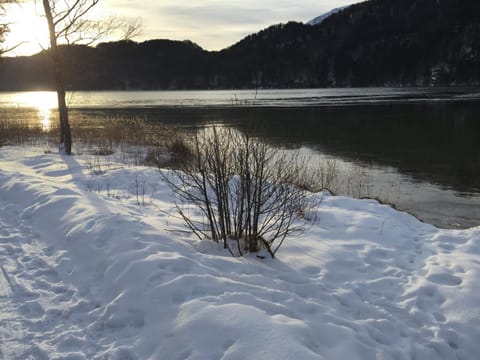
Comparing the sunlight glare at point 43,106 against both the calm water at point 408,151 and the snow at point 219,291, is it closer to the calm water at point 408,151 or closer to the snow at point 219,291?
the calm water at point 408,151

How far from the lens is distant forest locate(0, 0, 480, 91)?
12975 cm

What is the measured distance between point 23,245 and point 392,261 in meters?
5.40

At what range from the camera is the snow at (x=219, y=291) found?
363 centimetres

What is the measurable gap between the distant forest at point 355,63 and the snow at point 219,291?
12193cm

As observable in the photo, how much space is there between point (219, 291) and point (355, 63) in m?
167

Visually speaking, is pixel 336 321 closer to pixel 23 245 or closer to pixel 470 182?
pixel 23 245

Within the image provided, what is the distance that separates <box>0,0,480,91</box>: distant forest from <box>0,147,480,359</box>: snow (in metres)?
122

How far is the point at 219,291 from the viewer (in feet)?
14.3

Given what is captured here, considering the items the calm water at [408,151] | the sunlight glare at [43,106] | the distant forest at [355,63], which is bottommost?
the calm water at [408,151]

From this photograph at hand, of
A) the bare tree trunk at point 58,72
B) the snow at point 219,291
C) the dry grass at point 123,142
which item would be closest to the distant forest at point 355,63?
the dry grass at point 123,142

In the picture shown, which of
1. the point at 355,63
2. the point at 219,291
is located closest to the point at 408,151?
the point at 219,291

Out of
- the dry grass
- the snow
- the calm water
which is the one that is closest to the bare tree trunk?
the dry grass

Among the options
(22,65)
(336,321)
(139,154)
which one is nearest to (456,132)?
(139,154)

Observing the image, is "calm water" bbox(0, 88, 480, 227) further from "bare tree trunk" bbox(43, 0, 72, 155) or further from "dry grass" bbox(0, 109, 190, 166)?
"bare tree trunk" bbox(43, 0, 72, 155)
